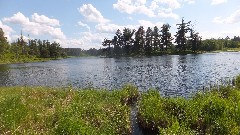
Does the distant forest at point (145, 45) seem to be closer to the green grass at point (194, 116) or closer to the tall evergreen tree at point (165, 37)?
the tall evergreen tree at point (165, 37)

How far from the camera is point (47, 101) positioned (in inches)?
852

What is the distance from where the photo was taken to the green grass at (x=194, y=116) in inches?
587

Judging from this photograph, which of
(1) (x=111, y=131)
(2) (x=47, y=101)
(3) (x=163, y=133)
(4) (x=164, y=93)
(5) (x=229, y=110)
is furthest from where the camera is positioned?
(4) (x=164, y=93)

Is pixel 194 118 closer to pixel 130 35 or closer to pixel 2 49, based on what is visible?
pixel 2 49

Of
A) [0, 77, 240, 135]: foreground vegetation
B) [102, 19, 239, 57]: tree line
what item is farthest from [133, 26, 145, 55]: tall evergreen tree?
[0, 77, 240, 135]: foreground vegetation

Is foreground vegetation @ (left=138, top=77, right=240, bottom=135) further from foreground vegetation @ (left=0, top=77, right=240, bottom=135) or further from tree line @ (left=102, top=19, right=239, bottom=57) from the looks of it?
tree line @ (left=102, top=19, right=239, bottom=57)

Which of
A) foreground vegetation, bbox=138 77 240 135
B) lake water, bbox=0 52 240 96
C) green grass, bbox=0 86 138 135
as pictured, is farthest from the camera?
lake water, bbox=0 52 240 96

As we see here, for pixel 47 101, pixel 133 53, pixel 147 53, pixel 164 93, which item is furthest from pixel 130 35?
pixel 47 101

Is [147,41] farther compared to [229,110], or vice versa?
[147,41]

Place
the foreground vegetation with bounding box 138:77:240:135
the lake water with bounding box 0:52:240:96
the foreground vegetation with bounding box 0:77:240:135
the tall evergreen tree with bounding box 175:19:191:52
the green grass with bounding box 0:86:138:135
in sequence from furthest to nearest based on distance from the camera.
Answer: the tall evergreen tree with bounding box 175:19:191:52, the lake water with bounding box 0:52:240:96, the foreground vegetation with bounding box 138:77:240:135, the foreground vegetation with bounding box 0:77:240:135, the green grass with bounding box 0:86:138:135

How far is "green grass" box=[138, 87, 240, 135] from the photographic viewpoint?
1490 cm

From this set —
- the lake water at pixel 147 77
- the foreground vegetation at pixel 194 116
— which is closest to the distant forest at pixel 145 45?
the lake water at pixel 147 77

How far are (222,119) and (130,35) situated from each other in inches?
6488

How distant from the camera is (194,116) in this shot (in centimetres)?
1680
